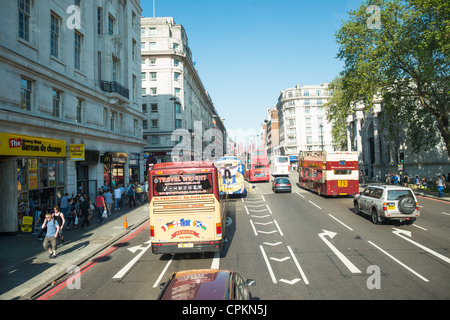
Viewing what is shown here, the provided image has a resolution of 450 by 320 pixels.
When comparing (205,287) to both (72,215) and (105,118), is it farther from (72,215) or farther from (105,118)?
(105,118)

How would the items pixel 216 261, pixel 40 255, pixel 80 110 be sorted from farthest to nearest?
pixel 80 110 → pixel 40 255 → pixel 216 261

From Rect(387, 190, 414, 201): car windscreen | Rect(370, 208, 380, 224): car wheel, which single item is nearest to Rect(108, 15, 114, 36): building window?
Rect(370, 208, 380, 224): car wheel

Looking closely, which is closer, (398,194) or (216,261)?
(216,261)

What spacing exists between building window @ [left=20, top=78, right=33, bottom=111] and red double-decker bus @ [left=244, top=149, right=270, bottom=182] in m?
30.7

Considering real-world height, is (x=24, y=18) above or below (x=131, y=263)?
above

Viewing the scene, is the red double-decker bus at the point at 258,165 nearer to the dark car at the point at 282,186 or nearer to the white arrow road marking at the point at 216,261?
the dark car at the point at 282,186

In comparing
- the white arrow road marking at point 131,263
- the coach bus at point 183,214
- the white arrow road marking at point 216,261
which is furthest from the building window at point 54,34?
the white arrow road marking at point 216,261

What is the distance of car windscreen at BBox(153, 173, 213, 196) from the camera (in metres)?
9.71

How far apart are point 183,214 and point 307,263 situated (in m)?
4.40

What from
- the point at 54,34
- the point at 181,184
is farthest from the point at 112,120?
the point at 181,184

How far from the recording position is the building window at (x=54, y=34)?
1875cm

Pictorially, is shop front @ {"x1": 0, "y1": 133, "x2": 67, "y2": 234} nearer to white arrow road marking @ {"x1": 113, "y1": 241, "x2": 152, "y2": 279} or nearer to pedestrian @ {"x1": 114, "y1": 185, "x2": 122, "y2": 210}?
pedestrian @ {"x1": 114, "y1": 185, "x2": 122, "y2": 210}

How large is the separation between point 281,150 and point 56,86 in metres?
93.7

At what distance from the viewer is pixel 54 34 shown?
19016mm
